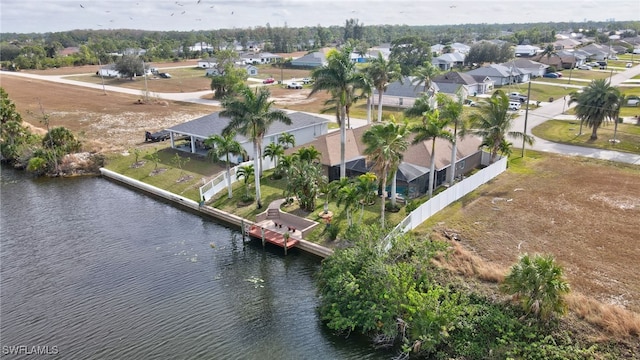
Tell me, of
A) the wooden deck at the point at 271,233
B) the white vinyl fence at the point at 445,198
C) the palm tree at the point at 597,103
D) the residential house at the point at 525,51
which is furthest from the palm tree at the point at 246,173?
the residential house at the point at 525,51

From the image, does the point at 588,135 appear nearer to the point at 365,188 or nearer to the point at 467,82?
the point at 467,82

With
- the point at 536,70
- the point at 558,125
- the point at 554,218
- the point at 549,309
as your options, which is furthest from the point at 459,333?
the point at 536,70

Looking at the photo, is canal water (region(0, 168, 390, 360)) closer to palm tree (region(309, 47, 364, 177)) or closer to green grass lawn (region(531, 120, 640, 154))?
palm tree (region(309, 47, 364, 177))

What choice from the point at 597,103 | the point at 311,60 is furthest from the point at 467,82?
the point at 311,60

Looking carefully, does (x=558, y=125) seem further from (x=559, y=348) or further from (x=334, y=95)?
(x=559, y=348)

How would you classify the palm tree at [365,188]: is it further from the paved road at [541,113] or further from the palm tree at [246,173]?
the paved road at [541,113]
